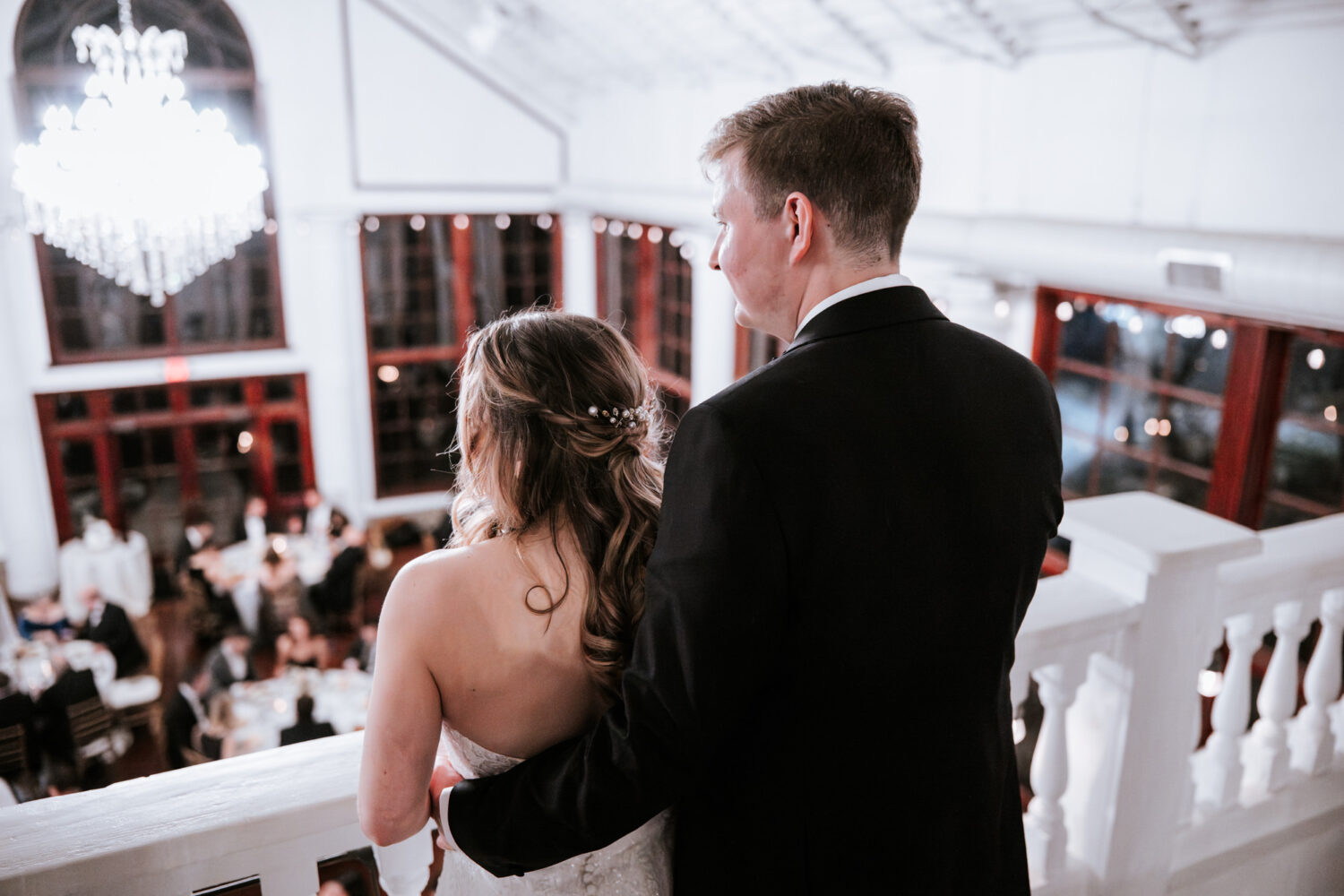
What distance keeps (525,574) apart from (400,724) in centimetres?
24

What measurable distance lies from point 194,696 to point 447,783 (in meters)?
5.21

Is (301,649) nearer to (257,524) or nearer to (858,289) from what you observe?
(257,524)

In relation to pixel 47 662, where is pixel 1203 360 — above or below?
above

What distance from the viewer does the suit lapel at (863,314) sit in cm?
109

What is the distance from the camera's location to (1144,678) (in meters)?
1.78

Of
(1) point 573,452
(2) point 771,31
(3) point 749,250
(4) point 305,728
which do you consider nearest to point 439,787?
(1) point 573,452

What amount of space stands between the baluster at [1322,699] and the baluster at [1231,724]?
0.76 ft

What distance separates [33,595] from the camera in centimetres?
981

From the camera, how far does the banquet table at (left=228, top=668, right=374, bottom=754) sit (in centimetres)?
570

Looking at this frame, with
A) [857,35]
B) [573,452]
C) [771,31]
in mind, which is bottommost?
[573,452]

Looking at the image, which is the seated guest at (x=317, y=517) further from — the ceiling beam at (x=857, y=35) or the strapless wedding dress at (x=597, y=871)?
the strapless wedding dress at (x=597, y=871)

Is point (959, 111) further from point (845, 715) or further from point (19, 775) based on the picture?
point (19, 775)

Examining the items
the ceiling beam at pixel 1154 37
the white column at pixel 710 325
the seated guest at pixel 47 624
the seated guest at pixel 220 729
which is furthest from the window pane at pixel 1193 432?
the seated guest at pixel 47 624

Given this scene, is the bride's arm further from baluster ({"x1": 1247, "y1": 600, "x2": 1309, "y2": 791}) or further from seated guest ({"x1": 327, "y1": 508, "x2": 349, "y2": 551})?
seated guest ({"x1": 327, "y1": 508, "x2": 349, "y2": 551})
